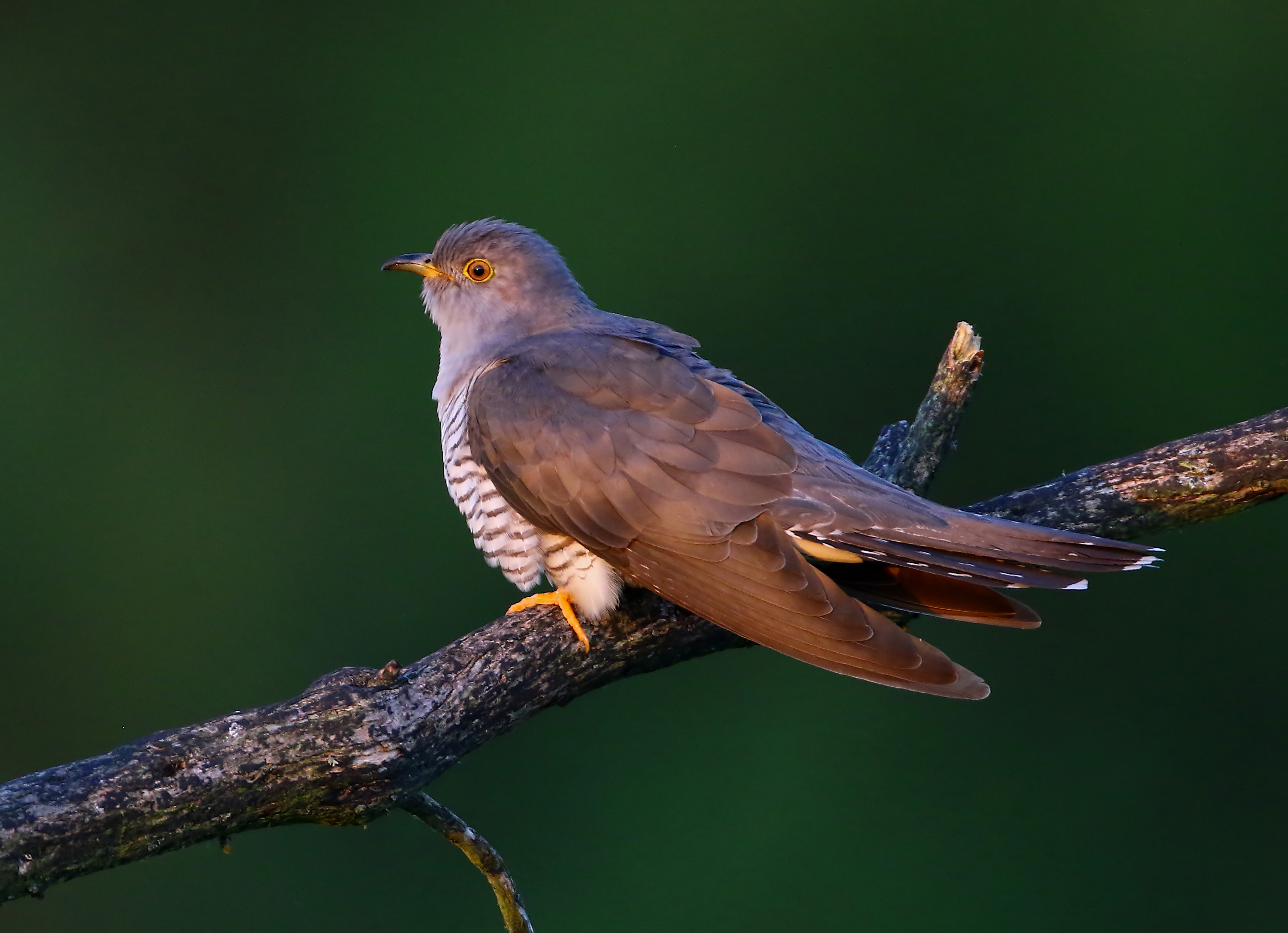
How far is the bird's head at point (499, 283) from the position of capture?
2.38 meters

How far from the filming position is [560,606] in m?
2.01

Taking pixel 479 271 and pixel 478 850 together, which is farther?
pixel 479 271

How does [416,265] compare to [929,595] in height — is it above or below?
above

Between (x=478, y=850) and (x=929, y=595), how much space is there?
810mm

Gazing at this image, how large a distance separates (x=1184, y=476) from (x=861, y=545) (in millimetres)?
907

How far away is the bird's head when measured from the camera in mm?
2379

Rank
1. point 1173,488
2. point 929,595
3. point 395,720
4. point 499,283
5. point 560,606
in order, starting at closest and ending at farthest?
point 395,720 < point 929,595 < point 560,606 < point 1173,488 < point 499,283

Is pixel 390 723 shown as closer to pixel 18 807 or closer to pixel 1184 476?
pixel 18 807

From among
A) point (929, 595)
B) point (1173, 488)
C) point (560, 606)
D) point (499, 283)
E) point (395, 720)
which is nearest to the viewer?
point (395, 720)

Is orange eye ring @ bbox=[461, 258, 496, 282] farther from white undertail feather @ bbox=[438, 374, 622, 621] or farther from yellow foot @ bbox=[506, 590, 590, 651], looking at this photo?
yellow foot @ bbox=[506, 590, 590, 651]

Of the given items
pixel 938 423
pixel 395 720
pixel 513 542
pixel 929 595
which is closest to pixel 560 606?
pixel 513 542

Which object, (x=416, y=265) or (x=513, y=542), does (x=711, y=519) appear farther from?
(x=416, y=265)

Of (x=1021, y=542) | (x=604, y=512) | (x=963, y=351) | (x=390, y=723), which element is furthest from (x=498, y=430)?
(x=963, y=351)

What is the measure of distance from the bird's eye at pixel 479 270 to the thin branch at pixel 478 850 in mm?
1118
